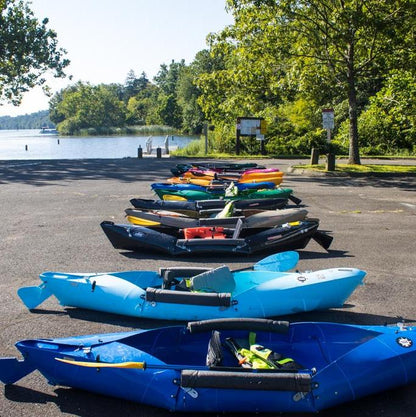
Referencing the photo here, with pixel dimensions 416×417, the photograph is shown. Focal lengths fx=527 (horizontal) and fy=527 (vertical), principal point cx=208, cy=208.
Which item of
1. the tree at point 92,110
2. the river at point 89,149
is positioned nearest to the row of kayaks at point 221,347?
the river at point 89,149

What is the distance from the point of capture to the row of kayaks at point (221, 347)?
3.80 metres

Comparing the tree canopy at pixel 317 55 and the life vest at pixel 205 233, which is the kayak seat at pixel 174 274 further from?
the tree canopy at pixel 317 55

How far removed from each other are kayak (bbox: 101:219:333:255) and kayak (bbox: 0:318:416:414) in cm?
367

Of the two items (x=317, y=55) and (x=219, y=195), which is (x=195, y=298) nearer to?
(x=219, y=195)

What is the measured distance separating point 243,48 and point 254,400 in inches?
705

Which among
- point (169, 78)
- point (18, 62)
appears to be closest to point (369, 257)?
point (18, 62)

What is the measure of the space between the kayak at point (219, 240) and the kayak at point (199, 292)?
196 centimetres

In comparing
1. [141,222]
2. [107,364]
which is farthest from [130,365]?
[141,222]

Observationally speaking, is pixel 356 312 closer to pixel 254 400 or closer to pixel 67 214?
pixel 254 400

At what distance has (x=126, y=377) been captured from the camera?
395 cm

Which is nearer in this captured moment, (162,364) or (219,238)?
(162,364)

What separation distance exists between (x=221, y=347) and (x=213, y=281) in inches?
54.0

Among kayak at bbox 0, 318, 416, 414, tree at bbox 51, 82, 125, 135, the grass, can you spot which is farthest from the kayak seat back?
tree at bbox 51, 82, 125, 135

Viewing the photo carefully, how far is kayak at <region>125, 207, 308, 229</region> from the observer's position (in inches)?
354
